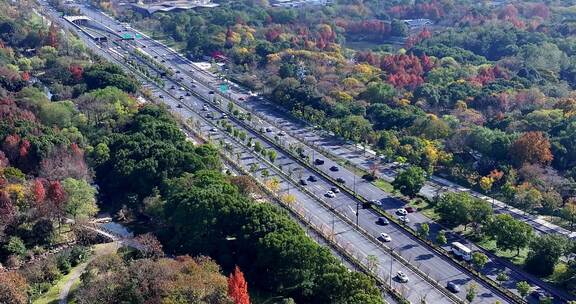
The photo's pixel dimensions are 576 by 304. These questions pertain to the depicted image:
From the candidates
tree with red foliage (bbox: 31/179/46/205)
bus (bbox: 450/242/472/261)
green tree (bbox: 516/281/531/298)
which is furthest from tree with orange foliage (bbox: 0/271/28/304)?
green tree (bbox: 516/281/531/298)

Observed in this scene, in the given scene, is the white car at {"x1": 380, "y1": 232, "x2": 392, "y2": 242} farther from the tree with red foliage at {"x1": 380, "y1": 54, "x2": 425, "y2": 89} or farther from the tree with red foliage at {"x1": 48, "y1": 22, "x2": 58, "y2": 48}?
the tree with red foliage at {"x1": 48, "y1": 22, "x2": 58, "y2": 48}

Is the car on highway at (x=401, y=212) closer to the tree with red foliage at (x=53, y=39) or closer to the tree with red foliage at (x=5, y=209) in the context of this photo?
the tree with red foliage at (x=5, y=209)

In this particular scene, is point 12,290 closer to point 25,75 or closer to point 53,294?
point 53,294

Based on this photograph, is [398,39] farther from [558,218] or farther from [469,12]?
[558,218]

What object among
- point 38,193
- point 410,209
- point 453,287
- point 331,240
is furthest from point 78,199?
point 453,287

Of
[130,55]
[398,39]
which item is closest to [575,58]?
[398,39]
